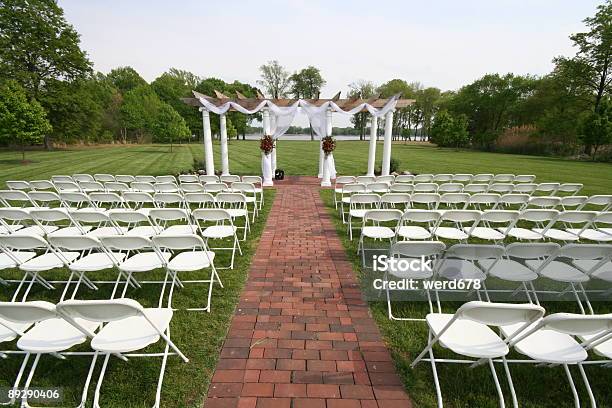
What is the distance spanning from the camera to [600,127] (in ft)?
81.5

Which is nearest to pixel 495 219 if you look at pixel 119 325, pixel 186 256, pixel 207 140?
pixel 186 256

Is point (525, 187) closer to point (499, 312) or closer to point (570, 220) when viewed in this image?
point (570, 220)

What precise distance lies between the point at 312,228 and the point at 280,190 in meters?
4.73

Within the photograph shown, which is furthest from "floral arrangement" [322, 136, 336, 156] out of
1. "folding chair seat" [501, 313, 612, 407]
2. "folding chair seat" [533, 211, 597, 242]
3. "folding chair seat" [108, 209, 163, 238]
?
"folding chair seat" [501, 313, 612, 407]

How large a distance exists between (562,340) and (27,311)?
3.73 metres

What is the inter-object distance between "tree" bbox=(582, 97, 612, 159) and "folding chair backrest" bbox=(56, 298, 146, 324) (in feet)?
115

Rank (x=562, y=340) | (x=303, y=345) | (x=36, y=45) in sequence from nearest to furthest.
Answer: (x=562, y=340) → (x=303, y=345) → (x=36, y=45)

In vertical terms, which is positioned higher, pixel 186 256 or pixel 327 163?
pixel 327 163

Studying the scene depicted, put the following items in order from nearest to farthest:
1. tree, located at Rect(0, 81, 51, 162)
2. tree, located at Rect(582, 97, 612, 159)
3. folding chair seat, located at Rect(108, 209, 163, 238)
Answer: folding chair seat, located at Rect(108, 209, 163, 238) < tree, located at Rect(0, 81, 51, 162) < tree, located at Rect(582, 97, 612, 159)


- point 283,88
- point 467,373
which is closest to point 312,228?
point 467,373

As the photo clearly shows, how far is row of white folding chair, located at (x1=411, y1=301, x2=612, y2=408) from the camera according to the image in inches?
71.1

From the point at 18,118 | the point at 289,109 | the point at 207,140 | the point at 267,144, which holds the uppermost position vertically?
the point at 289,109

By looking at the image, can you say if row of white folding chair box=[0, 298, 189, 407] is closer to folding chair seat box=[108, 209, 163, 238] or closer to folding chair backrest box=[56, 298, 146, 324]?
folding chair backrest box=[56, 298, 146, 324]

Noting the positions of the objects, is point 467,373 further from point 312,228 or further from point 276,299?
point 312,228
